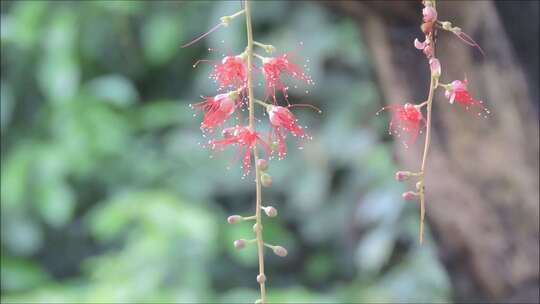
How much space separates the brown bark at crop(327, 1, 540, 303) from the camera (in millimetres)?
1012

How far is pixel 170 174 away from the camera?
223cm

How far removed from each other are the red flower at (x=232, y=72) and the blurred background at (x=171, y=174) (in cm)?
98

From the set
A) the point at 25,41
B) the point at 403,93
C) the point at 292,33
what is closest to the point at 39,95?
the point at 25,41

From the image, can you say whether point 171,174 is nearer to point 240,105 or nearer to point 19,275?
point 19,275

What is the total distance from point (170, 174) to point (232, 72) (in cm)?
159

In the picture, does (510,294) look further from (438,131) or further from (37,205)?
(37,205)

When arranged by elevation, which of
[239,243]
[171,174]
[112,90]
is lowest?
[239,243]

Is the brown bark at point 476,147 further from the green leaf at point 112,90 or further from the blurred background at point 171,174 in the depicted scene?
the green leaf at point 112,90

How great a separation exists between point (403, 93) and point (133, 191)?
120 centimetres

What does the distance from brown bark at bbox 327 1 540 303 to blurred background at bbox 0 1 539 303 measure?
552 millimetres

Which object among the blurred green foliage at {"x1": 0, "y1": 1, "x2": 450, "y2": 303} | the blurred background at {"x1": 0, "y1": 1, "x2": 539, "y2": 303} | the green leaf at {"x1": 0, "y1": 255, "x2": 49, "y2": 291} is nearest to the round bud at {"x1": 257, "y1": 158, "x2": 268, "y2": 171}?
the blurred background at {"x1": 0, "y1": 1, "x2": 539, "y2": 303}

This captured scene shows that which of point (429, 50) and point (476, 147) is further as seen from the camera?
point (476, 147)

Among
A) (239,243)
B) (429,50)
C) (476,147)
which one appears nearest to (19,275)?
(476,147)

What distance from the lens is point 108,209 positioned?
2.02 m
